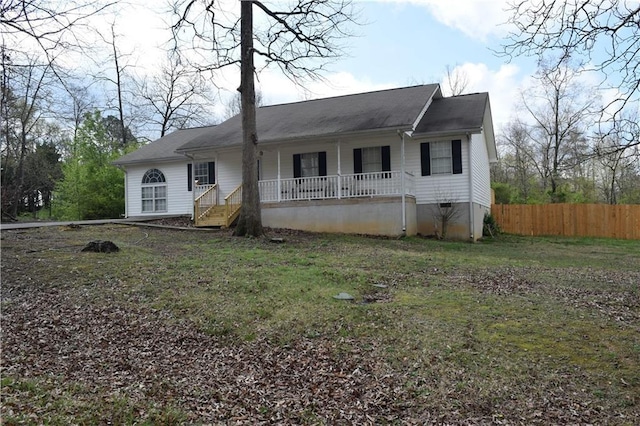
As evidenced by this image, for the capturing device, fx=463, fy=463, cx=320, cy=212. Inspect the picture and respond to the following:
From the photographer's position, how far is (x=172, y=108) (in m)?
34.3

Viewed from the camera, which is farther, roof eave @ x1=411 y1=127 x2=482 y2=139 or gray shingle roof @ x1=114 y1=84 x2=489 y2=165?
gray shingle roof @ x1=114 y1=84 x2=489 y2=165

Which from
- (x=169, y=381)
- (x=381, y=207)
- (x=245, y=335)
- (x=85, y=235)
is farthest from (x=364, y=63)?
(x=169, y=381)

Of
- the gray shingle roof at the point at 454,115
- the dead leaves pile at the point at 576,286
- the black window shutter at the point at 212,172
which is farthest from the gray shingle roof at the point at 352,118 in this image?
the dead leaves pile at the point at 576,286

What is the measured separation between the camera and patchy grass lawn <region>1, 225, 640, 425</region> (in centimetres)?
370

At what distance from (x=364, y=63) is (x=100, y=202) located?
55.4 ft

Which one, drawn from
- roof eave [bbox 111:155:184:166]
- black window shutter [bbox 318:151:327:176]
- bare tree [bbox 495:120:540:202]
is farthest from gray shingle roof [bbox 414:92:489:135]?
bare tree [bbox 495:120:540:202]

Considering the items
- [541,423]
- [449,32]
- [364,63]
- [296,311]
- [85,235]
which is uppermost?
[364,63]

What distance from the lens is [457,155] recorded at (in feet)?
51.3

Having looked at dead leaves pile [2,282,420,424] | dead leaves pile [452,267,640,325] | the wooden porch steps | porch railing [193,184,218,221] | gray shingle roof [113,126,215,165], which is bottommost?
dead leaves pile [2,282,420,424]

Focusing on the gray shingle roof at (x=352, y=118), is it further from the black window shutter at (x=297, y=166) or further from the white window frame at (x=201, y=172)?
the black window shutter at (x=297, y=166)

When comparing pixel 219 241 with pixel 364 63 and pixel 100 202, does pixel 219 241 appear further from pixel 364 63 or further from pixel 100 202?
pixel 100 202

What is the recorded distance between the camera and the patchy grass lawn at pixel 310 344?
3.70 meters

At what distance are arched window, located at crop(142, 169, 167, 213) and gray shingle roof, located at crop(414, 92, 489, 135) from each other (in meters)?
11.7

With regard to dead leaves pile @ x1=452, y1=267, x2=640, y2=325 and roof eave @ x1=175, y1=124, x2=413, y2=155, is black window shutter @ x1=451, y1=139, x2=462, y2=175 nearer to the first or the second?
roof eave @ x1=175, y1=124, x2=413, y2=155
